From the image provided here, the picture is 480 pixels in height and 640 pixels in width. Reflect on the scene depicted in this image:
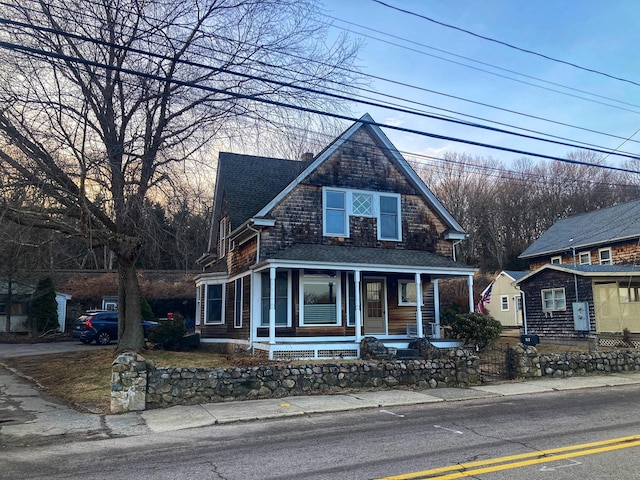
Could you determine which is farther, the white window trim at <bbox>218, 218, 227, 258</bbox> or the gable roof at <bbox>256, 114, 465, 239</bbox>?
the white window trim at <bbox>218, 218, 227, 258</bbox>

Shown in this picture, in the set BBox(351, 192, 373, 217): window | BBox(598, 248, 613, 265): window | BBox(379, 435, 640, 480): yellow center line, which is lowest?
BBox(379, 435, 640, 480): yellow center line

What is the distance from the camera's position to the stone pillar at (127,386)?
32.6 feet

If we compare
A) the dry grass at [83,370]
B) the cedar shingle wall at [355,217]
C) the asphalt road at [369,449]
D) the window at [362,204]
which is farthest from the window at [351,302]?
the asphalt road at [369,449]

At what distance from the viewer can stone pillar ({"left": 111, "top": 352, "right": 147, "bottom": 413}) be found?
9945mm

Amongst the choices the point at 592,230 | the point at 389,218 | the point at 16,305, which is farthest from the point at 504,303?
the point at 16,305

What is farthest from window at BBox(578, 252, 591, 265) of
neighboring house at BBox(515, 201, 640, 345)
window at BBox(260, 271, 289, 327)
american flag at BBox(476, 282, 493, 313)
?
window at BBox(260, 271, 289, 327)

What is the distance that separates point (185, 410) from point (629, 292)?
71.0 ft

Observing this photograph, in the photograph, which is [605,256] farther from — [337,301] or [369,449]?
[369,449]

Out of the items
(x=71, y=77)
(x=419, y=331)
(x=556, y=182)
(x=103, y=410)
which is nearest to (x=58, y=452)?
(x=103, y=410)

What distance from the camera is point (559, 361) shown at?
14391mm

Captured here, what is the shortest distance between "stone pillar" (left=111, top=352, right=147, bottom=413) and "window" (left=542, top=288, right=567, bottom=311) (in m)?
21.9

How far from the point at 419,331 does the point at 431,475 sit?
12.1 meters

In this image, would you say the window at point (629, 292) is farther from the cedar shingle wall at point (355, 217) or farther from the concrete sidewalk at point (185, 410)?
the concrete sidewalk at point (185, 410)

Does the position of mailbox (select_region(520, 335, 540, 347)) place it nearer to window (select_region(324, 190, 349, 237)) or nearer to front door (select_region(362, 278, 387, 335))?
front door (select_region(362, 278, 387, 335))
